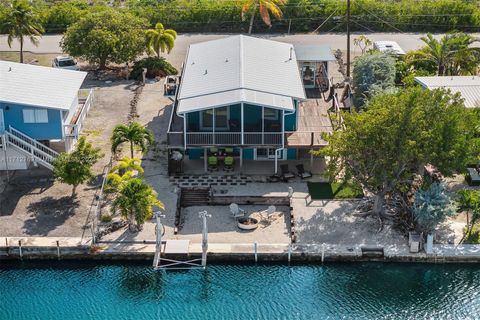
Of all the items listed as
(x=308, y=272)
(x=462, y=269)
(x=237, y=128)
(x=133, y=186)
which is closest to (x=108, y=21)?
(x=237, y=128)

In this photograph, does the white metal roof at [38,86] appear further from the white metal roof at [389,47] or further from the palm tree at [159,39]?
the white metal roof at [389,47]

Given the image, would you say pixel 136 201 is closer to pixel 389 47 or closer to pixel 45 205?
pixel 45 205

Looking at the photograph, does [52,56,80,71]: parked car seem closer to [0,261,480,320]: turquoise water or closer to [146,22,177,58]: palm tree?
[146,22,177,58]: palm tree

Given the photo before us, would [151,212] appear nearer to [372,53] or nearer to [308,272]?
[308,272]

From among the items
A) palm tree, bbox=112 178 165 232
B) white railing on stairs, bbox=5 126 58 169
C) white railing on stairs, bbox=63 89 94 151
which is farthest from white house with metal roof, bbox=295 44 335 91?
white railing on stairs, bbox=5 126 58 169

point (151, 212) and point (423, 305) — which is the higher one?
point (151, 212)

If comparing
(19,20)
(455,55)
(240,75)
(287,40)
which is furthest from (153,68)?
(455,55)

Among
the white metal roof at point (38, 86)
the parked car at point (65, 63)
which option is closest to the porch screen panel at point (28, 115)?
the white metal roof at point (38, 86)
